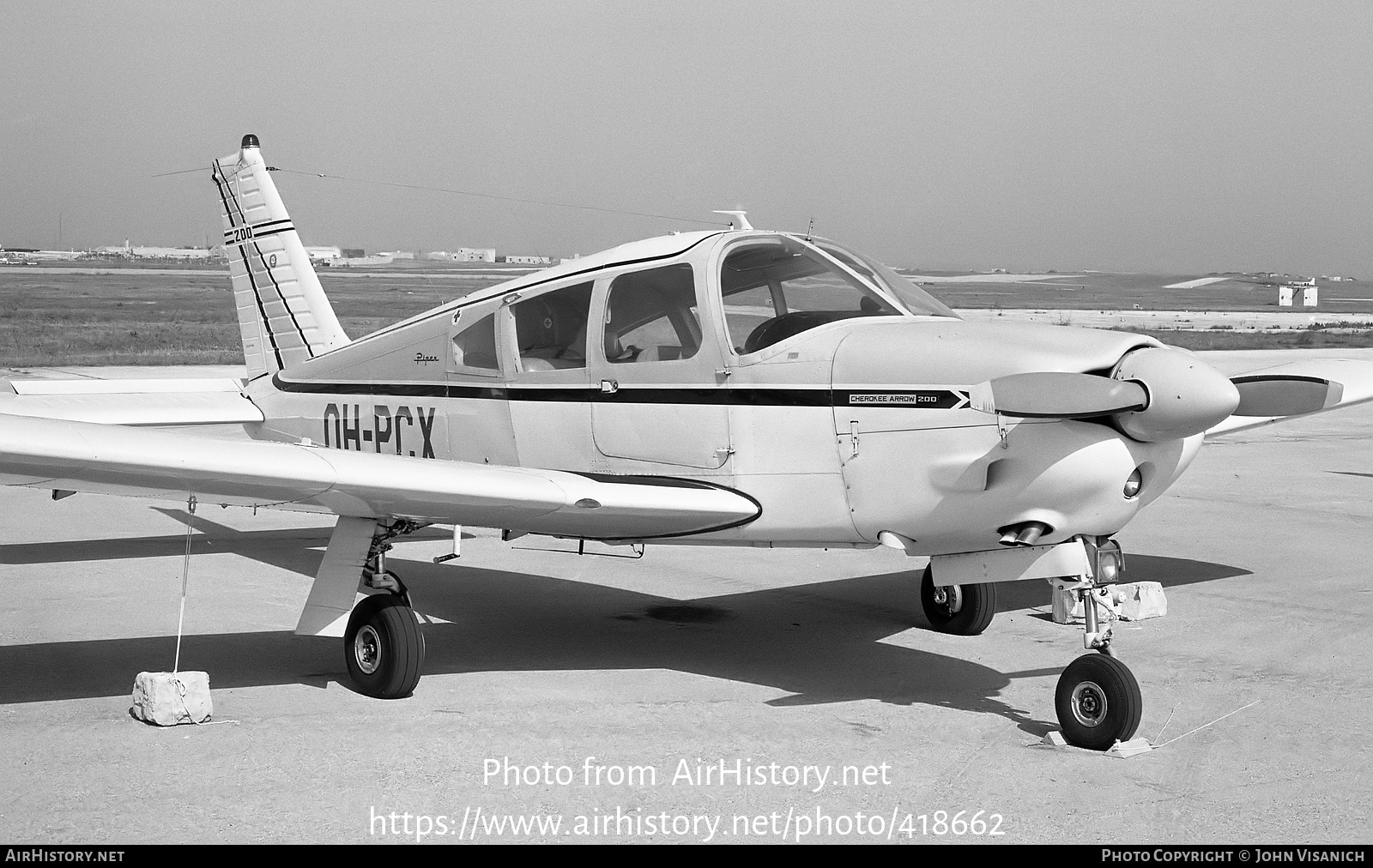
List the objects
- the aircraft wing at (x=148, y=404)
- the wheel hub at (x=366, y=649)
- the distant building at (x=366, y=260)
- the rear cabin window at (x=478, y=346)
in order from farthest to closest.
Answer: the distant building at (x=366, y=260)
the aircraft wing at (x=148, y=404)
the rear cabin window at (x=478, y=346)
the wheel hub at (x=366, y=649)

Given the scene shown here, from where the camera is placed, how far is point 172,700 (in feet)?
18.7

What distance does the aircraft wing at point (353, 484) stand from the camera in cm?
518

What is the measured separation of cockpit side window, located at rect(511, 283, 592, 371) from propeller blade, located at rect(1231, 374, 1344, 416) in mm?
3252

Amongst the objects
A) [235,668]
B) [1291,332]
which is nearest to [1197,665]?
[235,668]

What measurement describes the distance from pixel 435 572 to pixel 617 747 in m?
4.49

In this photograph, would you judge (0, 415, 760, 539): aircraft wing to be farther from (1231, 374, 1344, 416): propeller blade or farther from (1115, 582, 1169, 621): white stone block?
(1231, 374, 1344, 416): propeller blade

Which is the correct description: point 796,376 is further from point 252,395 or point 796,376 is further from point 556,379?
point 252,395

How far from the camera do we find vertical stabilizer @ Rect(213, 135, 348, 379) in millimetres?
9664

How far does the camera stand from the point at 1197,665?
6867 mm

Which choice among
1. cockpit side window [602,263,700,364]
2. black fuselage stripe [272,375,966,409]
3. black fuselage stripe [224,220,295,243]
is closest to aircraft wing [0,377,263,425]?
black fuselage stripe [224,220,295,243]

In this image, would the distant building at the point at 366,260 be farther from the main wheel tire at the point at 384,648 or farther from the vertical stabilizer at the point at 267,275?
the main wheel tire at the point at 384,648

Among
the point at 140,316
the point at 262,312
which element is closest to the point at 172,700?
the point at 262,312

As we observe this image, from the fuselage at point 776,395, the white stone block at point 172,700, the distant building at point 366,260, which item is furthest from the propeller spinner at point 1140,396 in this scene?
the distant building at point 366,260

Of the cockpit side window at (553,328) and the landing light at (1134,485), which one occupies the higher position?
the cockpit side window at (553,328)
